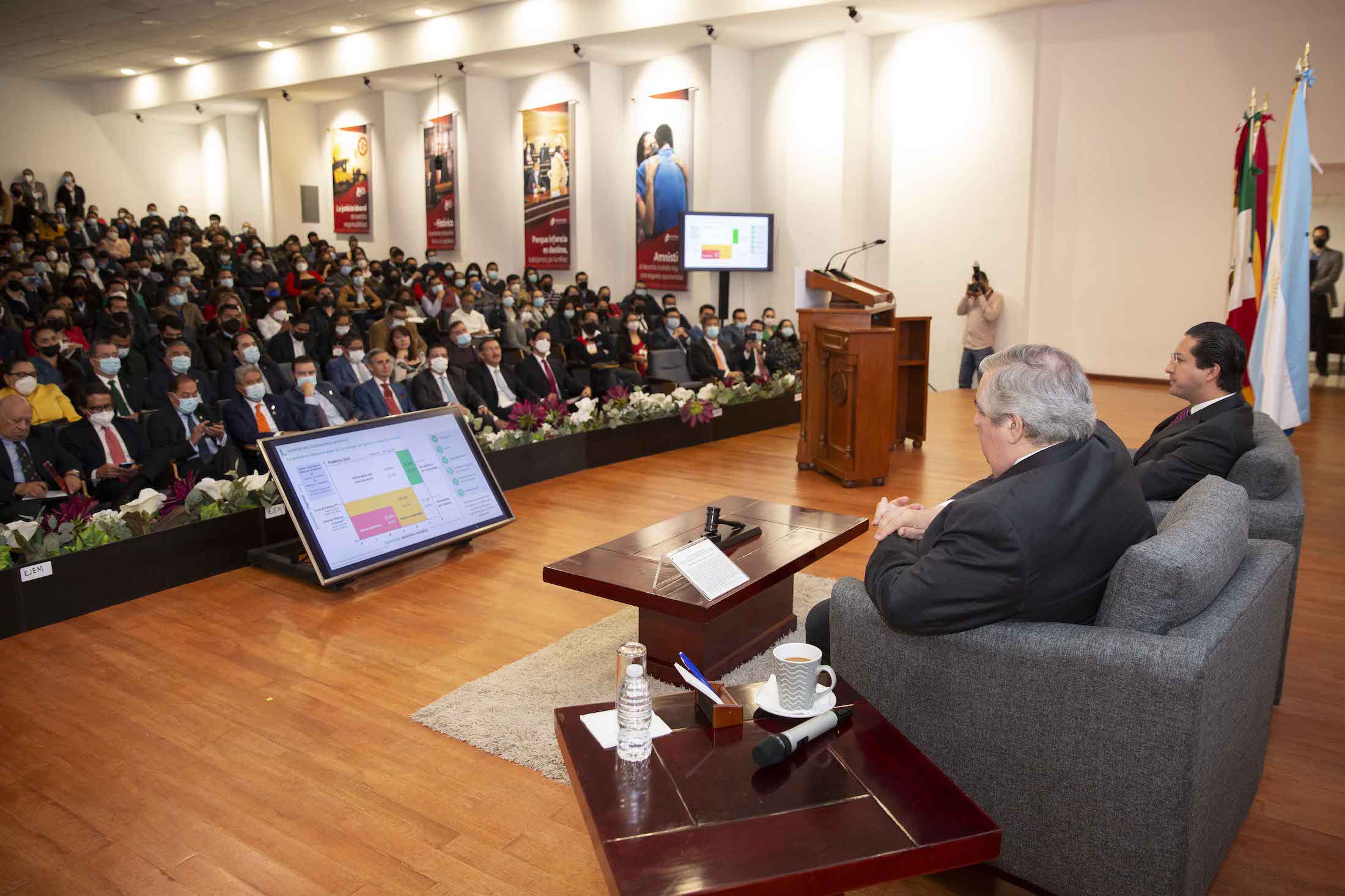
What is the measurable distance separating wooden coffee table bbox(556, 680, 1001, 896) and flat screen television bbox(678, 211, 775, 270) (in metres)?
11.2

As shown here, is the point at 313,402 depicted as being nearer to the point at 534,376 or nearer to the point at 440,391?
the point at 440,391

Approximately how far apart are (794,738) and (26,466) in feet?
16.0

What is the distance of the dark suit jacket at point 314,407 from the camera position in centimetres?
636

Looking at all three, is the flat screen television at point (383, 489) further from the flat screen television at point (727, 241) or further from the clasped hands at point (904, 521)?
the flat screen television at point (727, 241)

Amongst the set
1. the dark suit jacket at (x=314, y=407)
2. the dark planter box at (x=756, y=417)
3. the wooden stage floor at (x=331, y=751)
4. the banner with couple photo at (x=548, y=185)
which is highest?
the banner with couple photo at (x=548, y=185)

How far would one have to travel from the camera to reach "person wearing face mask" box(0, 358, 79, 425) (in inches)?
230

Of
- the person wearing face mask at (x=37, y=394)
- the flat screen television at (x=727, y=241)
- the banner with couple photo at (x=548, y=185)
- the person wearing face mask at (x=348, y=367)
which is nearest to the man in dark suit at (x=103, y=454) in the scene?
the person wearing face mask at (x=37, y=394)

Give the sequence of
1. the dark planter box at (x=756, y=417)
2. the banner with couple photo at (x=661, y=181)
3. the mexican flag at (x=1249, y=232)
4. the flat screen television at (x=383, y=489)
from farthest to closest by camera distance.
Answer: the banner with couple photo at (x=661, y=181), the dark planter box at (x=756, y=417), the mexican flag at (x=1249, y=232), the flat screen television at (x=383, y=489)

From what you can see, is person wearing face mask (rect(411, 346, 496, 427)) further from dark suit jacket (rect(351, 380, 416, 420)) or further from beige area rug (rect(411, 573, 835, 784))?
beige area rug (rect(411, 573, 835, 784))

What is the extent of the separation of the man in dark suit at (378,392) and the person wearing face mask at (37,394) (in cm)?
180

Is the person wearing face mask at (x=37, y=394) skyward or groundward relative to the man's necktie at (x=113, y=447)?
skyward

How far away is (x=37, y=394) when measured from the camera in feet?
20.3

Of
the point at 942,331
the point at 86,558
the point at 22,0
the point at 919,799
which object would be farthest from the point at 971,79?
the point at 22,0

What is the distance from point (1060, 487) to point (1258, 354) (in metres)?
4.31
